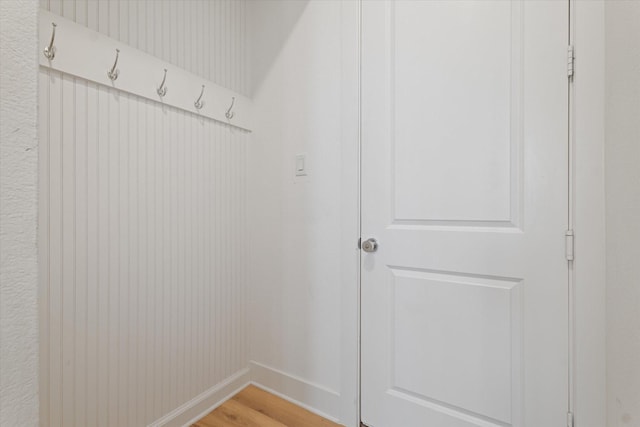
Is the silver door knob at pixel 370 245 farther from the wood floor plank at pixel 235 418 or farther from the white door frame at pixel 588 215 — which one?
the wood floor plank at pixel 235 418

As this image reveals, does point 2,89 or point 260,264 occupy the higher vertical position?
point 2,89

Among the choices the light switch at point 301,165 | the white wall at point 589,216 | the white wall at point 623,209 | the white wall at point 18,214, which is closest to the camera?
the white wall at point 18,214

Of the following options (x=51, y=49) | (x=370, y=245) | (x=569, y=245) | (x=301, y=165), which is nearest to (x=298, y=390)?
(x=370, y=245)

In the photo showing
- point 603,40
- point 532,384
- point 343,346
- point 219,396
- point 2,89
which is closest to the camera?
point 2,89

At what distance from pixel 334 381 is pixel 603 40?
166 cm

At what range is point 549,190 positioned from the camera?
0.99 metres

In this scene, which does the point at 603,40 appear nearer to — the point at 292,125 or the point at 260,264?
the point at 292,125

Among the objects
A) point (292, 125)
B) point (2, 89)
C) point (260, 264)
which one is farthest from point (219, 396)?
point (2, 89)

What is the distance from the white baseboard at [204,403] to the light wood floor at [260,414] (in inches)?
1.1

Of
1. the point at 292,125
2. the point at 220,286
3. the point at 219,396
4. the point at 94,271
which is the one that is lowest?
the point at 219,396

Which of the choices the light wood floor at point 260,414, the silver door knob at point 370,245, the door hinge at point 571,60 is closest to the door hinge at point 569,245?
the door hinge at point 571,60

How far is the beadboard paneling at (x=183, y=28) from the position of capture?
1089 millimetres

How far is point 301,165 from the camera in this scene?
1.55 metres

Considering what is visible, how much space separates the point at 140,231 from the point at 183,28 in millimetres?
967
